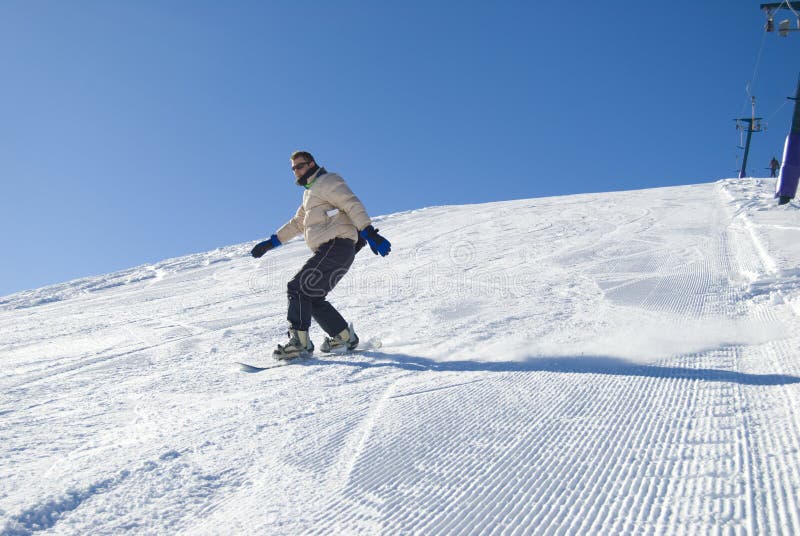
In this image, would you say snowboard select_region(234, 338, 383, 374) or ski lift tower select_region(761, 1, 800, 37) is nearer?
snowboard select_region(234, 338, 383, 374)

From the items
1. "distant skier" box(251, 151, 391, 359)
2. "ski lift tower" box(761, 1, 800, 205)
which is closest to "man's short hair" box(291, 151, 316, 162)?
"distant skier" box(251, 151, 391, 359)

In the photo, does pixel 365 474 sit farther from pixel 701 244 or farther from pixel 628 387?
pixel 701 244

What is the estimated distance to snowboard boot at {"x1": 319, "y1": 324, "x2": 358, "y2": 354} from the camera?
163 inches

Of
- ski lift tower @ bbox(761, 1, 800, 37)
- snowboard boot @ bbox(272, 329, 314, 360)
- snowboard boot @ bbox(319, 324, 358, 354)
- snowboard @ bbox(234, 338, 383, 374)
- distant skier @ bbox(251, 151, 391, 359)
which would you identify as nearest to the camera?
snowboard @ bbox(234, 338, 383, 374)

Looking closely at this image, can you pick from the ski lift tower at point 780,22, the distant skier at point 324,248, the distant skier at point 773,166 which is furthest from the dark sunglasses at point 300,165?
the distant skier at point 773,166

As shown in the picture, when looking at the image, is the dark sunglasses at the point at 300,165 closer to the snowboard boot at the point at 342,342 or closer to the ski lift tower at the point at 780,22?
the snowboard boot at the point at 342,342

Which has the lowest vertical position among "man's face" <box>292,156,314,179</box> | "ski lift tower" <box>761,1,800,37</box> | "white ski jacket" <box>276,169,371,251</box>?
"white ski jacket" <box>276,169,371,251</box>

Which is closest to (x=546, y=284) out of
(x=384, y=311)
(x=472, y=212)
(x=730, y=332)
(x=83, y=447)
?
(x=384, y=311)

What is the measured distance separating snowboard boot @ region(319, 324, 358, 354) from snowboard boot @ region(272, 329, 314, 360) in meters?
0.20

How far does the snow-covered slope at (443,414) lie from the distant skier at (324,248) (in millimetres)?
239

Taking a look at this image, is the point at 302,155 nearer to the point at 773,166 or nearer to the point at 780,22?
the point at 780,22

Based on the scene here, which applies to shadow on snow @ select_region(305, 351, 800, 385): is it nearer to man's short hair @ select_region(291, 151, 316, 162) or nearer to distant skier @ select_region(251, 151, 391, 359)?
distant skier @ select_region(251, 151, 391, 359)

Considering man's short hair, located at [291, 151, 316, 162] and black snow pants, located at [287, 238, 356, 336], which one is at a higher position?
man's short hair, located at [291, 151, 316, 162]

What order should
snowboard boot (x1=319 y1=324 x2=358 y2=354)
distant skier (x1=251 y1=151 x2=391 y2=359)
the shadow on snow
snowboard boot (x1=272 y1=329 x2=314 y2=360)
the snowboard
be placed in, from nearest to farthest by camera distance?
the shadow on snow → the snowboard → snowboard boot (x1=272 y1=329 x2=314 y2=360) → distant skier (x1=251 y1=151 x2=391 y2=359) → snowboard boot (x1=319 y1=324 x2=358 y2=354)
